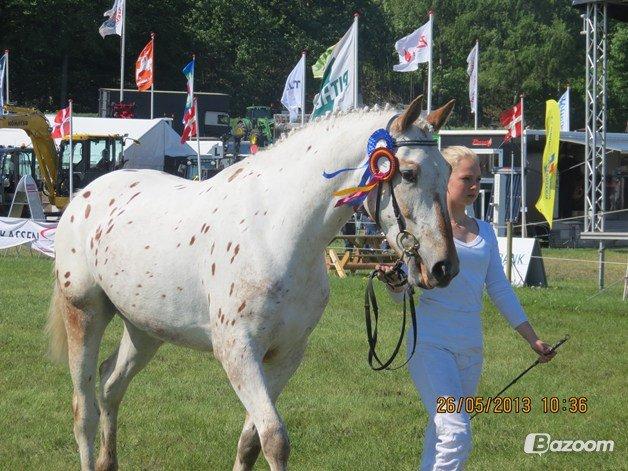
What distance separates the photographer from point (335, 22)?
6762cm

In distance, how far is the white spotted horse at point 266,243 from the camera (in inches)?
181

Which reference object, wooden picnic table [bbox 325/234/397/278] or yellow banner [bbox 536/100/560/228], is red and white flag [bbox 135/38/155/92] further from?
yellow banner [bbox 536/100/560/228]

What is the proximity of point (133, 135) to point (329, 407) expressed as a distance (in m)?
28.9

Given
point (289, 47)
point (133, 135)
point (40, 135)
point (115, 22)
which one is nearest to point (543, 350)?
point (40, 135)

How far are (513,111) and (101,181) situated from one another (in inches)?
787

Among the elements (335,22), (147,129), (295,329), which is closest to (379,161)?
(295,329)

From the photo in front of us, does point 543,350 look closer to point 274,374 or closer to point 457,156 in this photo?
point 457,156

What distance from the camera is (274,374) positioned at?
5.22 meters

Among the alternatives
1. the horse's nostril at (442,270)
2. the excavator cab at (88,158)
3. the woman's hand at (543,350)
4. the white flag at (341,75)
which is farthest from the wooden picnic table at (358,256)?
the excavator cab at (88,158)

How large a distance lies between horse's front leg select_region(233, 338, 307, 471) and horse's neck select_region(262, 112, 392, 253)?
22.6 inches

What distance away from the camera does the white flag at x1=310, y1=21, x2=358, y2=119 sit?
19.4 m

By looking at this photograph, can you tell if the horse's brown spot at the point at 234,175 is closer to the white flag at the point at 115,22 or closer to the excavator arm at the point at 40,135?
the excavator arm at the point at 40,135

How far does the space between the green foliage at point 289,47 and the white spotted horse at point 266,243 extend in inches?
1994

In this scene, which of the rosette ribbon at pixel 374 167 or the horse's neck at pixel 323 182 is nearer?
the rosette ribbon at pixel 374 167
